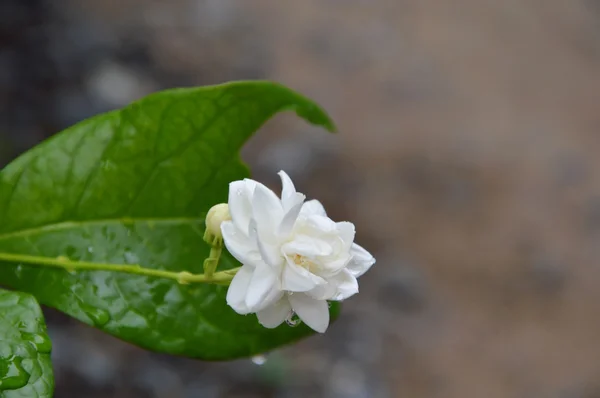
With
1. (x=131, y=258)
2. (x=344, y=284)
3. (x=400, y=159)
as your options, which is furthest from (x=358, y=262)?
(x=400, y=159)

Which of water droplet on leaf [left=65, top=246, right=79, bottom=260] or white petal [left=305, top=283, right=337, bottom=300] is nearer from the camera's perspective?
white petal [left=305, top=283, right=337, bottom=300]

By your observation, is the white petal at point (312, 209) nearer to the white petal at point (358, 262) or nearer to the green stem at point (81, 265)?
the white petal at point (358, 262)

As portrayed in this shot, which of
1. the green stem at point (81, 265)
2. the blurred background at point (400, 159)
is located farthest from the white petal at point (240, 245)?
the blurred background at point (400, 159)

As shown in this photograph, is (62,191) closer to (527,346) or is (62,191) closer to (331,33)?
(527,346)

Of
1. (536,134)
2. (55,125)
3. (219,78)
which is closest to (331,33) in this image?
(219,78)

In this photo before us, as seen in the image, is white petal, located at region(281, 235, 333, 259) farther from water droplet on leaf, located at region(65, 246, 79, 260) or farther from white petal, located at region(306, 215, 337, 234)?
water droplet on leaf, located at region(65, 246, 79, 260)

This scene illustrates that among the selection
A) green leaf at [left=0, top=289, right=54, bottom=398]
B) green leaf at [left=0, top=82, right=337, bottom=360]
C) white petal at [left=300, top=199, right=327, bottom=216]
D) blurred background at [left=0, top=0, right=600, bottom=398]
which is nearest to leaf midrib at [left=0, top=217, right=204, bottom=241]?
green leaf at [left=0, top=82, right=337, bottom=360]

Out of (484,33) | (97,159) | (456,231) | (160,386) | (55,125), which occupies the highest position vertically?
(97,159)
